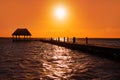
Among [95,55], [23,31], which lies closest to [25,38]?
[23,31]

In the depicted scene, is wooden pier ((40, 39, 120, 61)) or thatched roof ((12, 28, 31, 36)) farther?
thatched roof ((12, 28, 31, 36))

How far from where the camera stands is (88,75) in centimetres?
2184

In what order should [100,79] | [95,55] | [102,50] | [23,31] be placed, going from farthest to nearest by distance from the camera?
[23,31], [95,55], [102,50], [100,79]

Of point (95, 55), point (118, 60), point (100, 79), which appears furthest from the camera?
point (95, 55)

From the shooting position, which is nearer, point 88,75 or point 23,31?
point 88,75

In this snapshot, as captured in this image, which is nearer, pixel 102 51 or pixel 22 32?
pixel 102 51

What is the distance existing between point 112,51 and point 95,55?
23.8 ft

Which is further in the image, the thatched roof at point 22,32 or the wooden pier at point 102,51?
the thatched roof at point 22,32

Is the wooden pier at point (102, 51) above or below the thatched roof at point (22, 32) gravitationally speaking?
below

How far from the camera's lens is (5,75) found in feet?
72.3

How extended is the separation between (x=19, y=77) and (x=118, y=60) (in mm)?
12603

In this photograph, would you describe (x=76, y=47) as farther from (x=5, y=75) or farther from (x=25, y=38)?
(x=25, y=38)

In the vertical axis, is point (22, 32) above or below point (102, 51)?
above

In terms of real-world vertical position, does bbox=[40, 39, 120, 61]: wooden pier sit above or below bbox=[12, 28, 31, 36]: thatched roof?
below
